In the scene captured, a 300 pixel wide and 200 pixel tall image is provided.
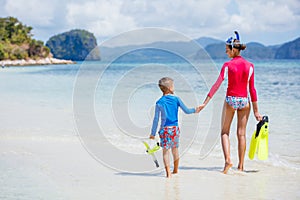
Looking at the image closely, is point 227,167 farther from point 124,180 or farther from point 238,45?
point 238,45

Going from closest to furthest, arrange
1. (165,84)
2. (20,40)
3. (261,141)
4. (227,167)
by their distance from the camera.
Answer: (165,84) → (227,167) → (261,141) → (20,40)

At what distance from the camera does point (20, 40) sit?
A: 334 ft

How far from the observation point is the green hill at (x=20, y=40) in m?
98.2

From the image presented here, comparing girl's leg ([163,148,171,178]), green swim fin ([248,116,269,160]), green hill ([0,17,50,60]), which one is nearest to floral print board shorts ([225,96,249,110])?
green swim fin ([248,116,269,160])

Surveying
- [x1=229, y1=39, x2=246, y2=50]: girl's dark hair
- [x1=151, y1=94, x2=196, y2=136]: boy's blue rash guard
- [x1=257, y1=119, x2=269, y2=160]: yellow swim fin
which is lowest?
[x1=257, y1=119, x2=269, y2=160]: yellow swim fin

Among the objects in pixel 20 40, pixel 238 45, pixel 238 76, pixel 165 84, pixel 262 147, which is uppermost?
pixel 20 40

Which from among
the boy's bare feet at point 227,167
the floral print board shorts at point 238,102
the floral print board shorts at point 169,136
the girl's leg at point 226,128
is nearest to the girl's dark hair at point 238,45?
the floral print board shorts at point 238,102

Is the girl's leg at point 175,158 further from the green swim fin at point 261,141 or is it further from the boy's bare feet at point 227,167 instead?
the green swim fin at point 261,141

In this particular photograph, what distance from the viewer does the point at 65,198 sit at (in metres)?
4.39

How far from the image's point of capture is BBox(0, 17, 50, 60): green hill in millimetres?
98188

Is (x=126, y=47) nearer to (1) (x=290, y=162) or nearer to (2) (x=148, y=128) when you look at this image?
(2) (x=148, y=128)

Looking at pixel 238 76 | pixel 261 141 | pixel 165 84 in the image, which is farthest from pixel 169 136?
pixel 261 141

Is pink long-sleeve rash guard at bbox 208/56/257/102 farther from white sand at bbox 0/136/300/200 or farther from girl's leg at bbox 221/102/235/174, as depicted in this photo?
white sand at bbox 0/136/300/200

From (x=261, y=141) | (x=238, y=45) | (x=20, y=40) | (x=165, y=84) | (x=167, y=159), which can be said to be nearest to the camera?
(x=165, y=84)
